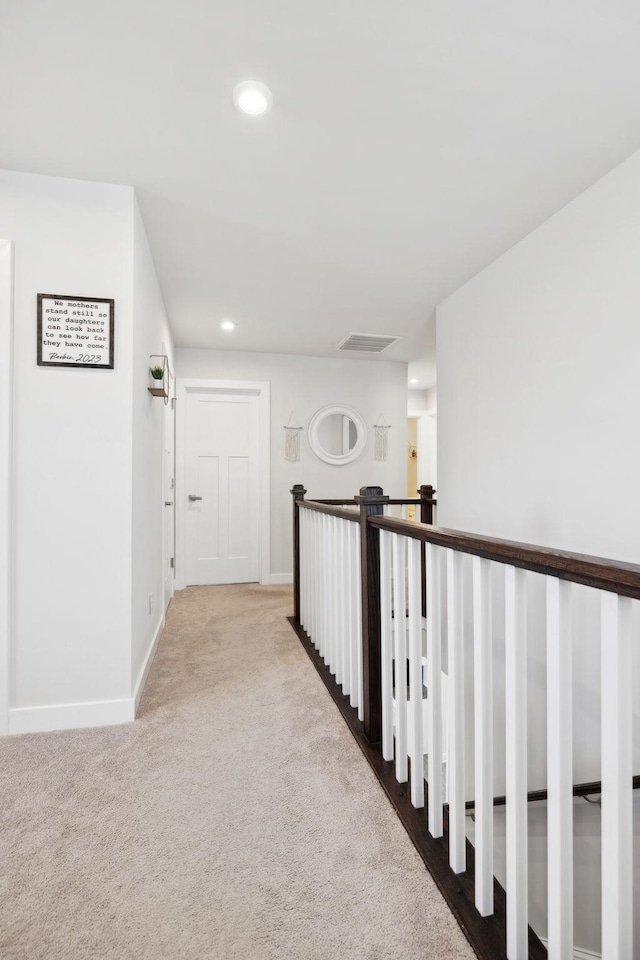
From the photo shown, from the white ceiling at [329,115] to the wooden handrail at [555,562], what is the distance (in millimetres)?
1510

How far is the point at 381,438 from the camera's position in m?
5.41

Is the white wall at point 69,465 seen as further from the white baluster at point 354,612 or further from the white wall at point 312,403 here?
the white wall at point 312,403

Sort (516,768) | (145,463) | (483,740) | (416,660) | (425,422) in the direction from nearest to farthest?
(516,768), (483,740), (416,660), (145,463), (425,422)

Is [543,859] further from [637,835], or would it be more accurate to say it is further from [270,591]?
[270,591]

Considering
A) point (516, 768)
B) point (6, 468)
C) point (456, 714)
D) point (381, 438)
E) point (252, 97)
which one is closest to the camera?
point (516, 768)

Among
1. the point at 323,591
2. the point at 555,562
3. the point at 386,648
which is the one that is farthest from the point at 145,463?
the point at 555,562

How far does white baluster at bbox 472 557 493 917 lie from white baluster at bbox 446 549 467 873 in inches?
3.3

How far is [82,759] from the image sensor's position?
6.05 ft

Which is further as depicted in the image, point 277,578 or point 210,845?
point 277,578

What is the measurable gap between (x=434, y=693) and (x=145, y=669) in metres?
1.76

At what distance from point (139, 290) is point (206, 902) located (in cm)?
237

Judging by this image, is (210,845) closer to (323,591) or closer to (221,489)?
(323,591)

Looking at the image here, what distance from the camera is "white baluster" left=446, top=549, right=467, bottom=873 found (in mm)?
1184

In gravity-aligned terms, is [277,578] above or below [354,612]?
below
